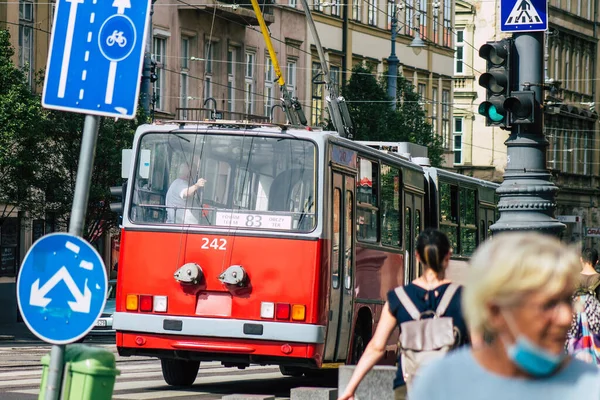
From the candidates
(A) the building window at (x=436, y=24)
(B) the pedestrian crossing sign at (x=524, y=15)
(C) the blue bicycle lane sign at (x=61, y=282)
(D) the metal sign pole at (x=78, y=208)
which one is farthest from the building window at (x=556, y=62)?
(D) the metal sign pole at (x=78, y=208)

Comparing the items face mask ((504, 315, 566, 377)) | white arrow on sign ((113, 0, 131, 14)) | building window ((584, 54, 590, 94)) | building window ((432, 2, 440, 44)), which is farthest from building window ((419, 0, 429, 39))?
face mask ((504, 315, 566, 377))

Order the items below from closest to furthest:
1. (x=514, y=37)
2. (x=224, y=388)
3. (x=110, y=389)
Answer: (x=110, y=389)
(x=514, y=37)
(x=224, y=388)

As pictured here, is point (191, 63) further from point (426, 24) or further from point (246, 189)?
point (246, 189)

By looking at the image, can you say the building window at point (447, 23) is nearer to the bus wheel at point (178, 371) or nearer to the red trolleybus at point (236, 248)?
the bus wheel at point (178, 371)

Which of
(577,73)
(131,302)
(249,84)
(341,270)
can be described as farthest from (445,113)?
(131,302)

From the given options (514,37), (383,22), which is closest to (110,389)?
(514,37)

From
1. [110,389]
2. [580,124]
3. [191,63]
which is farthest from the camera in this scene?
[580,124]

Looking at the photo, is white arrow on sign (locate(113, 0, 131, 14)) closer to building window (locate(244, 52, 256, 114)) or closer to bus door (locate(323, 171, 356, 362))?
bus door (locate(323, 171, 356, 362))

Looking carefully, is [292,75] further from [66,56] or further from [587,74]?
[66,56]

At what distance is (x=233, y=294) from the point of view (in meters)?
15.7

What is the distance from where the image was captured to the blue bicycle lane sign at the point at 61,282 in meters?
7.09

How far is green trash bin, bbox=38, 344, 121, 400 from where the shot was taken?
725 cm

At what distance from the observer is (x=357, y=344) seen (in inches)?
681

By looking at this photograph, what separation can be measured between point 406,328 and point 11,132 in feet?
70.8
